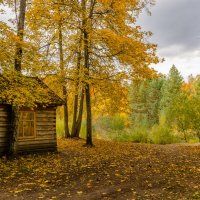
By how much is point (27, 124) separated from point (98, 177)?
23.4ft

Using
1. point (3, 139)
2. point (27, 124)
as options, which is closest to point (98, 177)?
point (3, 139)

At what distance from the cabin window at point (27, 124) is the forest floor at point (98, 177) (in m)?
1.35

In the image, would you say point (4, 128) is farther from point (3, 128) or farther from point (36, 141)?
point (36, 141)

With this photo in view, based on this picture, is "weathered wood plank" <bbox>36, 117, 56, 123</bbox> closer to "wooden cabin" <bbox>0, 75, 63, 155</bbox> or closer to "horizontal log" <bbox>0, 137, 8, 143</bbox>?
"wooden cabin" <bbox>0, 75, 63, 155</bbox>

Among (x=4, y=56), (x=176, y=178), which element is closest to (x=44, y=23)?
(x=4, y=56)

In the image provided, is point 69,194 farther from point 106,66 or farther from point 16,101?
point 106,66

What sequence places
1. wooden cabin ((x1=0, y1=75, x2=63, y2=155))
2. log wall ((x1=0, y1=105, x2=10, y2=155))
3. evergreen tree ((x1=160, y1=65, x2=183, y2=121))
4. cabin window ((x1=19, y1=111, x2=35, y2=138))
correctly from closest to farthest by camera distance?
log wall ((x1=0, y1=105, x2=10, y2=155)), wooden cabin ((x1=0, y1=75, x2=63, y2=155)), cabin window ((x1=19, y1=111, x2=35, y2=138)), evergreen tree ((x1=160, y1=65, x2=183, y2=121))

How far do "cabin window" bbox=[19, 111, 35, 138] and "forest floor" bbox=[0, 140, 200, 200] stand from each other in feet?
4.44

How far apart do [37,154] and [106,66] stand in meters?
7.00

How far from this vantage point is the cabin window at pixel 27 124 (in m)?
16.0

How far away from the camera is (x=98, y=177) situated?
10.6 m

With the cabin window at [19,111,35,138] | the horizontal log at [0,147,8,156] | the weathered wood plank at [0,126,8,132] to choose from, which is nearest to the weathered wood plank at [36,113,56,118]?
the cabin window at [19,111,35,138]

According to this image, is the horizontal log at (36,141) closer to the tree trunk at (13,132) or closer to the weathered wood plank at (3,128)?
the weathered wood plank at (3,128)

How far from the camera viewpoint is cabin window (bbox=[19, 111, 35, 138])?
16.0 metres
